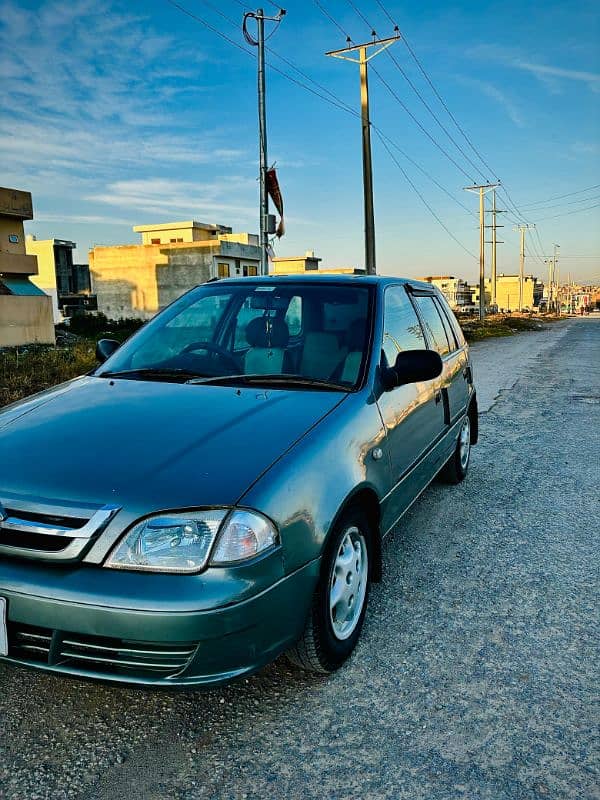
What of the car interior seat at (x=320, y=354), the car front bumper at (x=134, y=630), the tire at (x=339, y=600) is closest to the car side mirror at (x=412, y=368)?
the car interior seat at (x=320, y=354)

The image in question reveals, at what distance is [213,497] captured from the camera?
2.05 meters

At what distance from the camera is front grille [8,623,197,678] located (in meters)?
1.95

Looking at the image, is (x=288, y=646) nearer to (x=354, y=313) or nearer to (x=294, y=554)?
(x=294, y=554)

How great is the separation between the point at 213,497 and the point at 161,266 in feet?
226

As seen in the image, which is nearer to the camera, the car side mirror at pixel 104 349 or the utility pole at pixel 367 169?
the car side mirror at pixel 104 349

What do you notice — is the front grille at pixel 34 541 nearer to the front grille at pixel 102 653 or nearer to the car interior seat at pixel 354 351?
the front grille at pixel 102 653

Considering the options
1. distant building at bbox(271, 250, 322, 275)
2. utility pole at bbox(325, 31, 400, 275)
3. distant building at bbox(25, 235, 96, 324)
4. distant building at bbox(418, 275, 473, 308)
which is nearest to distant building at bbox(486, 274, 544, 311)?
distant building at bbox(418, 275, 473, 308)

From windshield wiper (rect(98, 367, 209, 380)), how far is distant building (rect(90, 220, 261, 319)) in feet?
197

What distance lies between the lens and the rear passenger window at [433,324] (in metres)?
4.35

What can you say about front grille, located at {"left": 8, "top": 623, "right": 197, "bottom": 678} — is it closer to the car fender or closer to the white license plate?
the white license plate

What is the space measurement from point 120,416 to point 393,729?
5.18 ft

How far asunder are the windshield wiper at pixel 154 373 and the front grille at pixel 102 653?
1472 millimetres

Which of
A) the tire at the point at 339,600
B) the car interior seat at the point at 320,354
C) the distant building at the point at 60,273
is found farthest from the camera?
the distant building at the point at 60,273

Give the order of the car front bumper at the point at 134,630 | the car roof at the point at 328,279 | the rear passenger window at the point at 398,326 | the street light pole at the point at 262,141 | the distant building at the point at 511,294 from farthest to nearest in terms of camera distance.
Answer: the distant building at the point at 511,294, the street light pole at the point at 262,141, the car roof at the point at 328,279, the rear passenger window at the point at 398,326, the car front bumper at the point at 134,630
